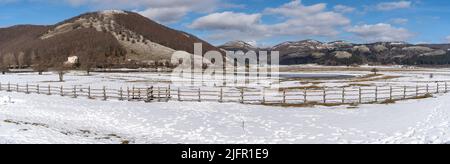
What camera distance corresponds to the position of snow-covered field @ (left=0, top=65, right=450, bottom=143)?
1797cm

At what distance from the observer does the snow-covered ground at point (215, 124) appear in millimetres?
17953

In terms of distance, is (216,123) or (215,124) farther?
(216,123)

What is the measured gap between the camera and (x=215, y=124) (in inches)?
956

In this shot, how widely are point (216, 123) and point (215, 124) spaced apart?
0.36 meters

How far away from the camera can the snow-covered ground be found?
58.9 ft

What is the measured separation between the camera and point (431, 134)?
16766 mm
